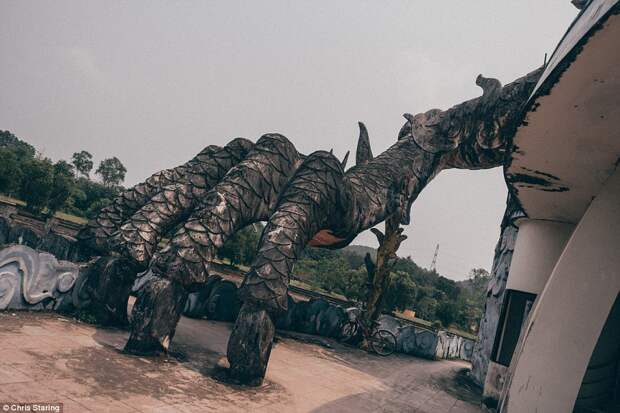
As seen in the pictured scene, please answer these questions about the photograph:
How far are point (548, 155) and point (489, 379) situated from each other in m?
7.23

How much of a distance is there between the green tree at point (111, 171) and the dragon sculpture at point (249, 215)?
103 metres

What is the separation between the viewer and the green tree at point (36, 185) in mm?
35812

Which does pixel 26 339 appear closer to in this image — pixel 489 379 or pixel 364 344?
pixel 489 379

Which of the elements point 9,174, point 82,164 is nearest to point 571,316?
point 9,174

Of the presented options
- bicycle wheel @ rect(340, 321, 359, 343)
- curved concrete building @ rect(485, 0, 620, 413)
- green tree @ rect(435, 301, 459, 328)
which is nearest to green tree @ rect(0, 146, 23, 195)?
bicycle wheel @ rect(340, 321, 359, 343)

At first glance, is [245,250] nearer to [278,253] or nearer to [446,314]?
[446,314]

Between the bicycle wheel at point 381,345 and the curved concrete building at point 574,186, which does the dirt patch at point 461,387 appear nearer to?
the bicycle wheel at point 381,345

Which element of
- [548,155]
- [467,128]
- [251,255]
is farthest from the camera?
[251,255]

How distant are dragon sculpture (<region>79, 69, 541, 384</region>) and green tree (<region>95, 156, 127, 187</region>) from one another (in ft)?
337

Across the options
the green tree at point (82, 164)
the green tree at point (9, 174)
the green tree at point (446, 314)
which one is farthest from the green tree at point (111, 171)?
the green tree at point (446, 314)

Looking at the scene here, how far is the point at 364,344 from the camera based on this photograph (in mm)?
14648

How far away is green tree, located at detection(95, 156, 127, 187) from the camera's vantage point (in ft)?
328

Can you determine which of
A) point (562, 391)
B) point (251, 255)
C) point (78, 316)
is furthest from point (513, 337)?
point (251, 255)

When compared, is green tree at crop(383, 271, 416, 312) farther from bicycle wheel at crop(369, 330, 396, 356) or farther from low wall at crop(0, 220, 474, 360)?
bicycle wheel at crop(369, 330, 396, 356)
